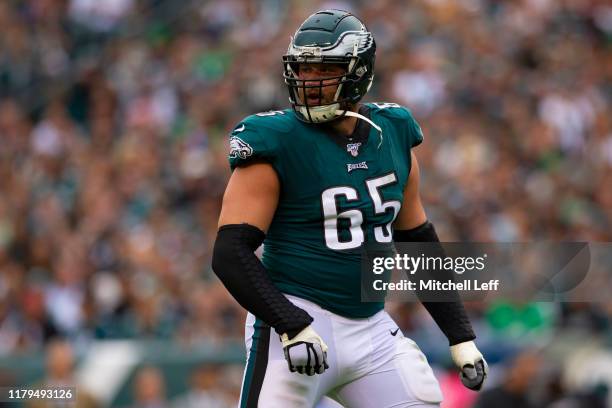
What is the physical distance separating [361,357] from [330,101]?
887mm

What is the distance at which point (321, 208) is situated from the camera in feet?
14.3

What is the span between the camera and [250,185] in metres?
4.24

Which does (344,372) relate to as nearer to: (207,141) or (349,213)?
(349,213)

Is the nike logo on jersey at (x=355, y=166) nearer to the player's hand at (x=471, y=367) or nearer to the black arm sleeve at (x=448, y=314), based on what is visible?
the black arm sleeve at (x=448, y=314)

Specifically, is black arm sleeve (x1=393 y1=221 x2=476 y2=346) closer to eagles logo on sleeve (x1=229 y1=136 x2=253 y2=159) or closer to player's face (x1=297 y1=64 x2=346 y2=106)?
player's face (x1=297 y1=64 x2=346 y2=106)

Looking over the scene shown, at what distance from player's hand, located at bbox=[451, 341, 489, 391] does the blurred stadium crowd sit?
12.4ft

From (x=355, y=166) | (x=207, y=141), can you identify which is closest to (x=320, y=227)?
(x=355, y=166)

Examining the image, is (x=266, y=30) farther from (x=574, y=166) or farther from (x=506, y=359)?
(x=506, y=359)

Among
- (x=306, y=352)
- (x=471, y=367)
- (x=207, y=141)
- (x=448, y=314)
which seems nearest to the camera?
(x=306, y=352)

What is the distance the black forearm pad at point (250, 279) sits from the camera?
413 centimetres

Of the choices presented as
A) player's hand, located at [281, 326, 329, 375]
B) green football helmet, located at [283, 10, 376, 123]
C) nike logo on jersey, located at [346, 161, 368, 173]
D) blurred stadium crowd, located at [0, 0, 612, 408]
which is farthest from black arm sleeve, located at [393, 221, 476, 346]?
blurred stadium crowd, located at [0, 0, 612, 408]

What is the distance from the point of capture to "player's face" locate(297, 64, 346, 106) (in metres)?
4.37

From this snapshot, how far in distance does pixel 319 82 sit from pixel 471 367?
1177 millimetres

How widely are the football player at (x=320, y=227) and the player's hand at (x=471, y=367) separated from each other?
0.22 m
